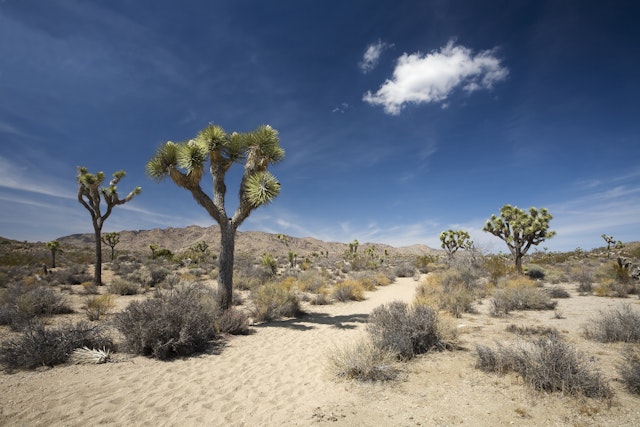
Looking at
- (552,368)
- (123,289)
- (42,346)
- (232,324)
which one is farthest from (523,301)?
(123,289)

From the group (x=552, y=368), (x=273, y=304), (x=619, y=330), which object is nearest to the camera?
(x=552, y=368)

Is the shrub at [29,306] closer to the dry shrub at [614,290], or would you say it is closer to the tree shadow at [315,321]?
the tree shadow at [315,321]

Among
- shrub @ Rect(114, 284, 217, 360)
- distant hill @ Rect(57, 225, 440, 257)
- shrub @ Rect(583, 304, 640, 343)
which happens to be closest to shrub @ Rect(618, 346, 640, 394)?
shrub @ Rect(583, 304, 640, 343)

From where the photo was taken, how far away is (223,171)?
33.7 ft

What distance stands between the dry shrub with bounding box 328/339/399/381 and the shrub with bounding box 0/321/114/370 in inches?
187

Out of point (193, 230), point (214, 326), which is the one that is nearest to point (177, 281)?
point (214, 326)

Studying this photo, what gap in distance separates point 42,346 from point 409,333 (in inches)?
271

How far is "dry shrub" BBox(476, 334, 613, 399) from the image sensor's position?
3.80m

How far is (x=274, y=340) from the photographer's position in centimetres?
763

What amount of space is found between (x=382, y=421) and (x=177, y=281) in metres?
15.1

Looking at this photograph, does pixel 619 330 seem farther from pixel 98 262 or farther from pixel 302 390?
pixel 98 262

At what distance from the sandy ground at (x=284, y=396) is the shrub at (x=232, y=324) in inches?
57.3

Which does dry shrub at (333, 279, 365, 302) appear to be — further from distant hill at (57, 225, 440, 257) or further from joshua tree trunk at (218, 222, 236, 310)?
distant hill at (57, 225, 440, 257)

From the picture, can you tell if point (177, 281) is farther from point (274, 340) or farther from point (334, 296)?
point (274, 340)
